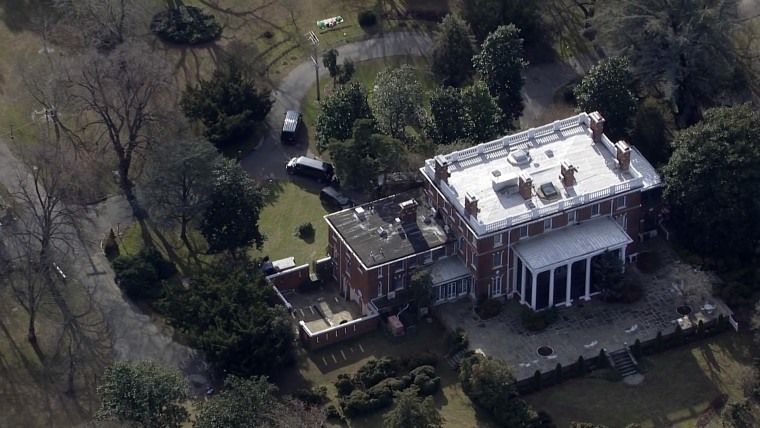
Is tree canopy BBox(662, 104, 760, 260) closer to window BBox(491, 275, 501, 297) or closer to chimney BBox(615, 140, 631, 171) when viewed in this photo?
chimney BBox(615, 140, 631, 171)

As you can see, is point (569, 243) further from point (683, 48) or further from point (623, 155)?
point (683, 48)

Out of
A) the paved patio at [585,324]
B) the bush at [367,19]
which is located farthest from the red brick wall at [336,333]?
the bush at [367,19]

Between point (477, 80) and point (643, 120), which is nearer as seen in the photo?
point (643, 120)

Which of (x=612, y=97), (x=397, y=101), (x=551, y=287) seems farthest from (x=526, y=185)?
(x=397, y=101)

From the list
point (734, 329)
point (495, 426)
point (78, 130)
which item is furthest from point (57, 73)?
point (734, 329)

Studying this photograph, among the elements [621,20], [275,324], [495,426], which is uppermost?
[621,20]

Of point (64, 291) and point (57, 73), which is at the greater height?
point (57, 73)

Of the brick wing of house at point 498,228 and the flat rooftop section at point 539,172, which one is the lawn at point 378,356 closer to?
the brick wing of house at point 498,228

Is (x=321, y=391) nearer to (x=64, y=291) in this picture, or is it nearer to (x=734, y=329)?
(x=64, y=291)
